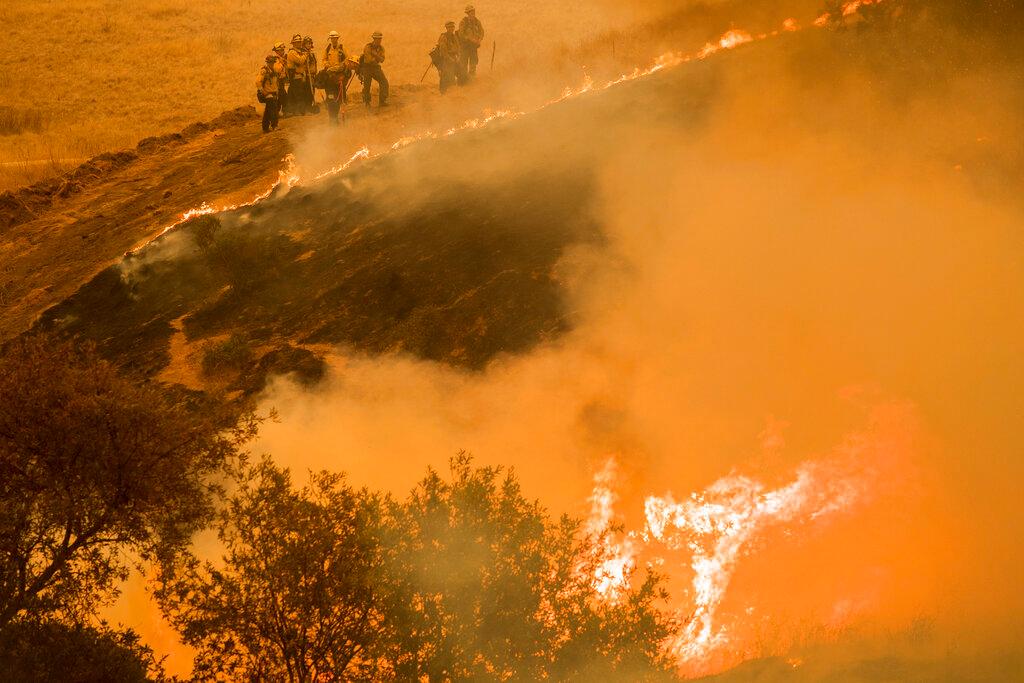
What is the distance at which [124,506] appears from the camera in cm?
950

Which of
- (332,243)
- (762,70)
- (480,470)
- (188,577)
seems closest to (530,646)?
(480,470)

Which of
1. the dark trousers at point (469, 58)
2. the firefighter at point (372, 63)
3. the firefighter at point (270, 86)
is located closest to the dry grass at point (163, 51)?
the dark trousers at point (469, 58)

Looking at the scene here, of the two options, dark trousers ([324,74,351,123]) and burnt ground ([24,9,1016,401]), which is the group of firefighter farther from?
burnt ground ([24,9,1016,401])

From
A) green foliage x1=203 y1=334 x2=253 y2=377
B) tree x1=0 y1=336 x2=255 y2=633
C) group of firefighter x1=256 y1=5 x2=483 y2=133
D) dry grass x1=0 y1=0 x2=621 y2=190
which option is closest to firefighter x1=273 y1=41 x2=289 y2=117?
group of firefighter x1=256 y1=5 x2=483 y2=133

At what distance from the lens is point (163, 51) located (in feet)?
128

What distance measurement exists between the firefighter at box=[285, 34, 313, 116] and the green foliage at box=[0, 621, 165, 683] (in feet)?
57.3

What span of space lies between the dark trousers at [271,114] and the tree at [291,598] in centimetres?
1719

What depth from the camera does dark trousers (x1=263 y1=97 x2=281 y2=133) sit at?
2473 cm

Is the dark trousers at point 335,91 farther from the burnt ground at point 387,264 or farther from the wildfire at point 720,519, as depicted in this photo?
the wildfire at point 720,519

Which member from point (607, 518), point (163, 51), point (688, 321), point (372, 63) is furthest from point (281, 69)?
point (163, 51)

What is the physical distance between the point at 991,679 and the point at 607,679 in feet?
16.2

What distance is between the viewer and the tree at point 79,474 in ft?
30.7

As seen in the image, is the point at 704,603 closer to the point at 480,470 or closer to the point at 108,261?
the point at 480,470

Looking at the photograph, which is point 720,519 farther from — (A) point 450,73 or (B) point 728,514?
(A) point 450,73
